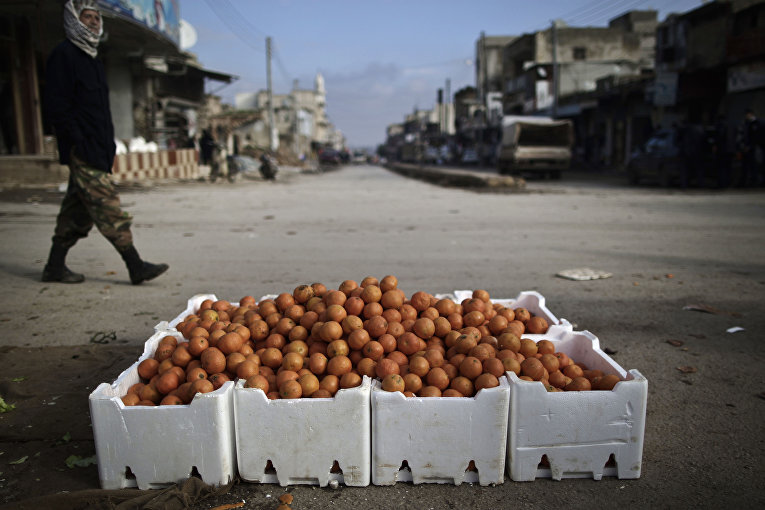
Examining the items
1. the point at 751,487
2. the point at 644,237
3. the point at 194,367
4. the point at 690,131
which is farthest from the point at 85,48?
the point at 690,131

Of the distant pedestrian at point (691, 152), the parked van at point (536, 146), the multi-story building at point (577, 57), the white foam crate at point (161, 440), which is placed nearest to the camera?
the white foam crate at point (161, 440)

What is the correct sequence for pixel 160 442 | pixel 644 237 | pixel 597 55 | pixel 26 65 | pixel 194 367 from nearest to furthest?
pixel 160 442, pixel 194 367, pixel 644 237, pixel 26 65, pixel 597 55

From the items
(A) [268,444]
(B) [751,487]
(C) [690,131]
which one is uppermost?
(C) [690,131]

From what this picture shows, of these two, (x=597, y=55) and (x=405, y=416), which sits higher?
(x=597, y=55)

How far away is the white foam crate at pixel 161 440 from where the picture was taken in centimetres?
215

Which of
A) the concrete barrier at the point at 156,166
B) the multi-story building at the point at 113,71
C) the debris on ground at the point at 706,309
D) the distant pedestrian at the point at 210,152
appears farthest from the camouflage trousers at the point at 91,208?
the distant pedestrian at the point at 210,152

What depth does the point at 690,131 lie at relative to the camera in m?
16.2

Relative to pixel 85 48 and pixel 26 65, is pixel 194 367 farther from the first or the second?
pixel 26 65

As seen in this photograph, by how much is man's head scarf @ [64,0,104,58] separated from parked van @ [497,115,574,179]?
68.4 feet

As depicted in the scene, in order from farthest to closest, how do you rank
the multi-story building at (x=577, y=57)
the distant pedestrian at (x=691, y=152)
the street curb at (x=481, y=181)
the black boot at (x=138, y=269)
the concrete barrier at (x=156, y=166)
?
1. the multi-story building at (x=577, y=57)
2. the street curb at (x=481, y=181)
3. the concrete barrier at (x=156, y=166)
4. the distant pedestrian at (x=691, y=152)
5. the black boot at (x=138, y=269)

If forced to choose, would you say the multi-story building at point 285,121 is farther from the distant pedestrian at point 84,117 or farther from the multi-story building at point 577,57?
the distant pedestrian at point 84,117

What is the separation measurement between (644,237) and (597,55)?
44.5 m

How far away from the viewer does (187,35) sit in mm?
24469

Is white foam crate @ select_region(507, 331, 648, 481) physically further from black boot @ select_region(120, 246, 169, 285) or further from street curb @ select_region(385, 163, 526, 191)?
street curb @ select_region(385, 163, 526, 191)
